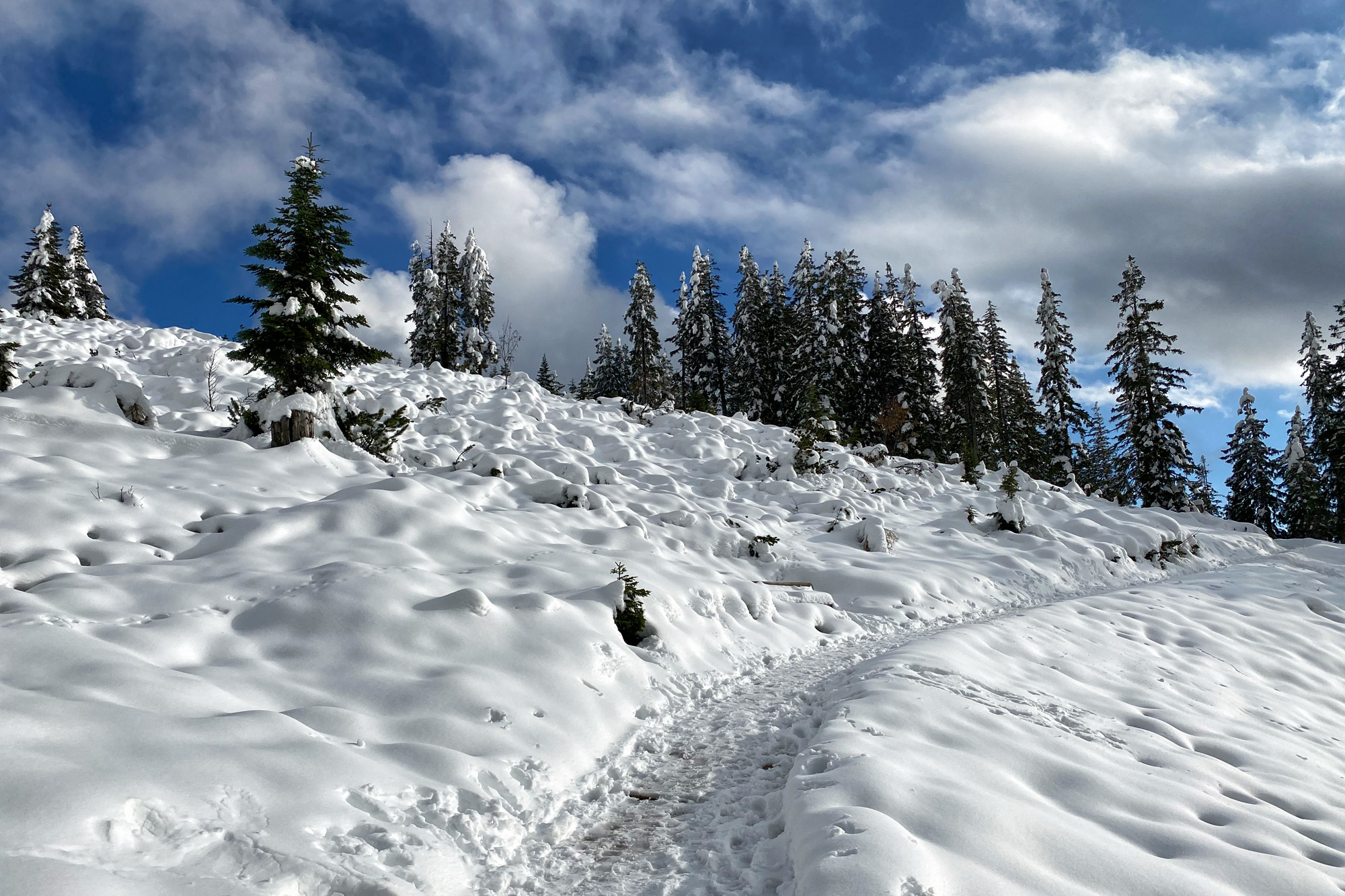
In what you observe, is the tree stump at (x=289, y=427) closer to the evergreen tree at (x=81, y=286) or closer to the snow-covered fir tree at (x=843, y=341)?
the snow-covered fir tree at (x=843, y=341)

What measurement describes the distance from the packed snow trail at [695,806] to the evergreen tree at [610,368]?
48.4 m

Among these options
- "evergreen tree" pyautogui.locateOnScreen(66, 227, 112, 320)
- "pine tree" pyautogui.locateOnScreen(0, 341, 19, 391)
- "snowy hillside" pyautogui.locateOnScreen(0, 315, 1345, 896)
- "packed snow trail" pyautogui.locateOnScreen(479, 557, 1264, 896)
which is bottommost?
"packed snow trail" pyautogui.locateOnScreen(479, 557, 1264, 896)

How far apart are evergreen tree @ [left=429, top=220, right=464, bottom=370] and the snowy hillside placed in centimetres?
2814

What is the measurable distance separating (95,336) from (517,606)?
25733 mm

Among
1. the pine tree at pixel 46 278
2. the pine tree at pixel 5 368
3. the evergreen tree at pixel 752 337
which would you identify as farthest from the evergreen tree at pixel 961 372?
the pine tree at pixel 46 278

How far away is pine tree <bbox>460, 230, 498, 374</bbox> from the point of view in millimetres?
39531

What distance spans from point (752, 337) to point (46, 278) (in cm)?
3908

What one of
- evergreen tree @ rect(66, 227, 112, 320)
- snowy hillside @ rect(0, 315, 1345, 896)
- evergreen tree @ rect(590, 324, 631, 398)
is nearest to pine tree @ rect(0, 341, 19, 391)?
snowy hillside @ rect(0, 315, 1345, 896)

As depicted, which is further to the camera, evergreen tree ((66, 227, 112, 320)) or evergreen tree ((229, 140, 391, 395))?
evergreen tree ((66, 227, 112, 320))

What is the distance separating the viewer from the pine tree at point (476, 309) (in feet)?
130

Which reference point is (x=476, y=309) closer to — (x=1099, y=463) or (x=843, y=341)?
(x=843, y=341)

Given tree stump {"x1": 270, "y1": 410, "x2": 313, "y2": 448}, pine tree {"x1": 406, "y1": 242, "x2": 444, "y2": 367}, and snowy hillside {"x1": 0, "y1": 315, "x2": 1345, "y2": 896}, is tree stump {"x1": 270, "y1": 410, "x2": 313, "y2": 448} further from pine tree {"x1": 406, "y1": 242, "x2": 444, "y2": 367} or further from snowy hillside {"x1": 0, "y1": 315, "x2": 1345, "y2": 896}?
pine tree {"x1": 406, "y1": 242, "x2": 444, "y2": 367}

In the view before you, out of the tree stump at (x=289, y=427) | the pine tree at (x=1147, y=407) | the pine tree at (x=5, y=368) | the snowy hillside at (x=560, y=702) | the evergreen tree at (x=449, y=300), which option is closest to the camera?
the snowy hillside at (x=560, y=702)

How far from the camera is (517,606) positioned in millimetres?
6121
